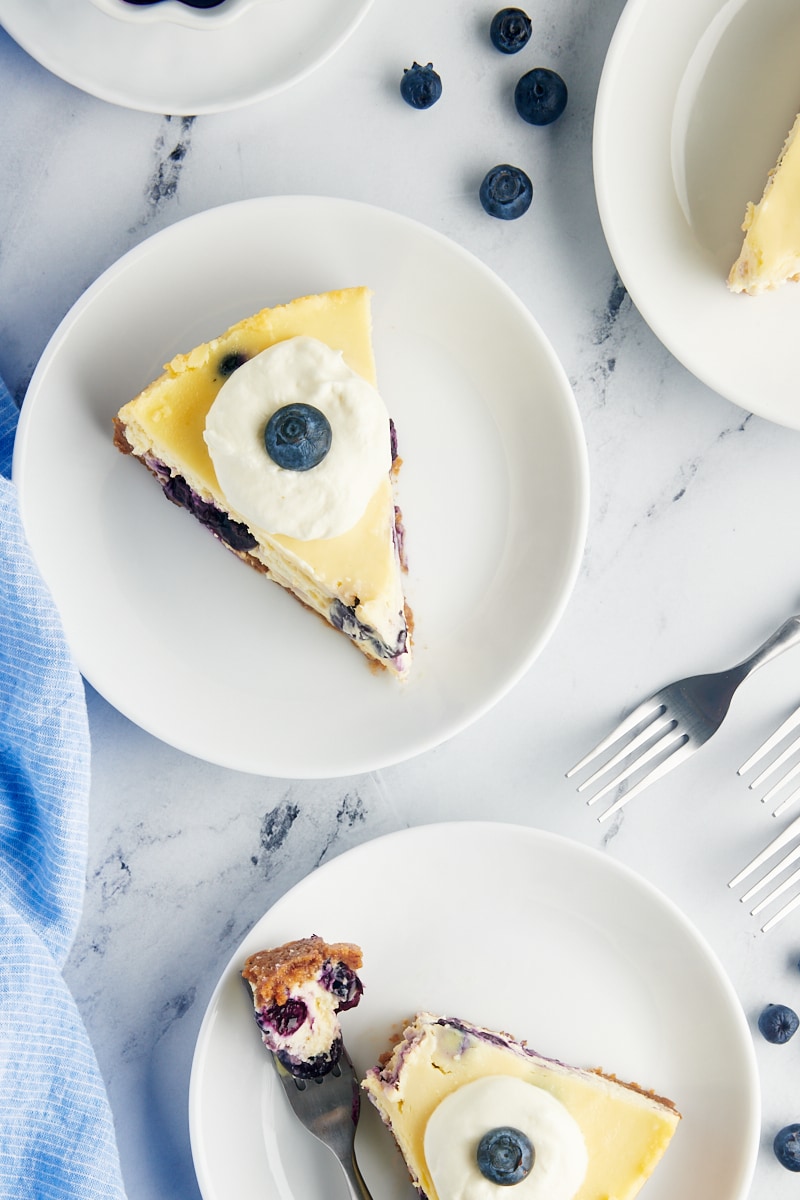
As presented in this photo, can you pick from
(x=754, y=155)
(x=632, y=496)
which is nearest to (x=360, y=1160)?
(x=632, y=496)

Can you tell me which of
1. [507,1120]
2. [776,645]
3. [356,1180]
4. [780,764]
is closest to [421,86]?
[776,645]

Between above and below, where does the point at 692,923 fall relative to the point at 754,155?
below

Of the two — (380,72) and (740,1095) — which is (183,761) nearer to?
(740,1095)

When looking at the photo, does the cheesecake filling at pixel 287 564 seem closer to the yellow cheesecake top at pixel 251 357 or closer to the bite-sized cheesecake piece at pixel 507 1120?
the yellow cheesecake top at pixel 251 357

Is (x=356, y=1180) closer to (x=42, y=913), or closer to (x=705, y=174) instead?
(x=42, y=913)

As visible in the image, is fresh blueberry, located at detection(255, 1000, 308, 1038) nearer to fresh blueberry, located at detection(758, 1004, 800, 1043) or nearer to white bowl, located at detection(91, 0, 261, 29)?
fresh blueberry, located at detection(758, 1004, 800, 1043)
